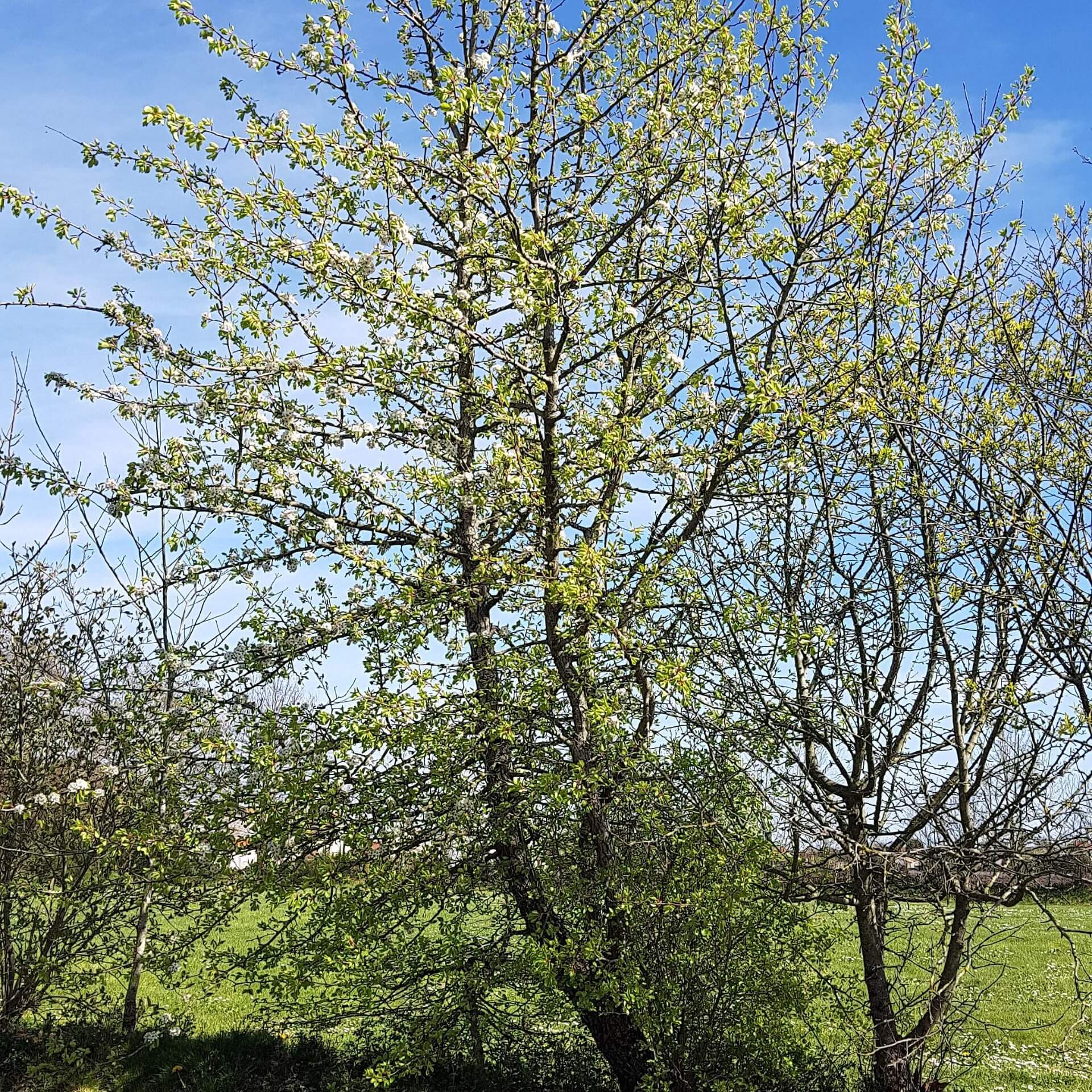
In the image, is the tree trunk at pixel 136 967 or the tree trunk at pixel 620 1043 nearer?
the tree trunk at pixel 620 1043

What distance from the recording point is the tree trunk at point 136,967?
23.4 feet

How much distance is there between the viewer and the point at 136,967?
7230 mm

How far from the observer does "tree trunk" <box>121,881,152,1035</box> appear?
281 inches

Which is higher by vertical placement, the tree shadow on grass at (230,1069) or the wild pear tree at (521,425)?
the wild pear tree at (521,425)

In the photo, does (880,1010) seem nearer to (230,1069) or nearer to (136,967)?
(230,1069)

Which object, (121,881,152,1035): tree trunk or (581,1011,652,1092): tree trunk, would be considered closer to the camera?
(581,1011,652,1092): tree trunk

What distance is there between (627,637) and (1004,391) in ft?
9.95

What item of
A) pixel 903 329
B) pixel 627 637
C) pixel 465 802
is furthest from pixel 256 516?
pixel 903 329

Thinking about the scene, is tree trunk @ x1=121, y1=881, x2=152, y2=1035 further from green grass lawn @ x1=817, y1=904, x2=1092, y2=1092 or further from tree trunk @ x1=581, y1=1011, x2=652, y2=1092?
green grass lawn @ x1=817, y1=904, x2=1092, y2=1092

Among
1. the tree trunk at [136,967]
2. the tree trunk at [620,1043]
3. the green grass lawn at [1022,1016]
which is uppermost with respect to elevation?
the tree trunk at [136,967]

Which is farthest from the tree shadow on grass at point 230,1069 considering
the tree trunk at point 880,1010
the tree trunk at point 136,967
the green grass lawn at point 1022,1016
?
the green grass lawn at point 1022,1016

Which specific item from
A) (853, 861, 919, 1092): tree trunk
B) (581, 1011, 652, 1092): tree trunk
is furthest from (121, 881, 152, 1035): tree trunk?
(853, 861, 919, 1092): tree trunk

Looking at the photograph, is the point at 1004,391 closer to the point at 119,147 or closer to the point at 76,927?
the point at 119,147

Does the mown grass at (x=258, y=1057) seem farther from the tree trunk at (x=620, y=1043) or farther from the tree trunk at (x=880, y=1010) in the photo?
the tree trunk at (x=620, y=1043)
